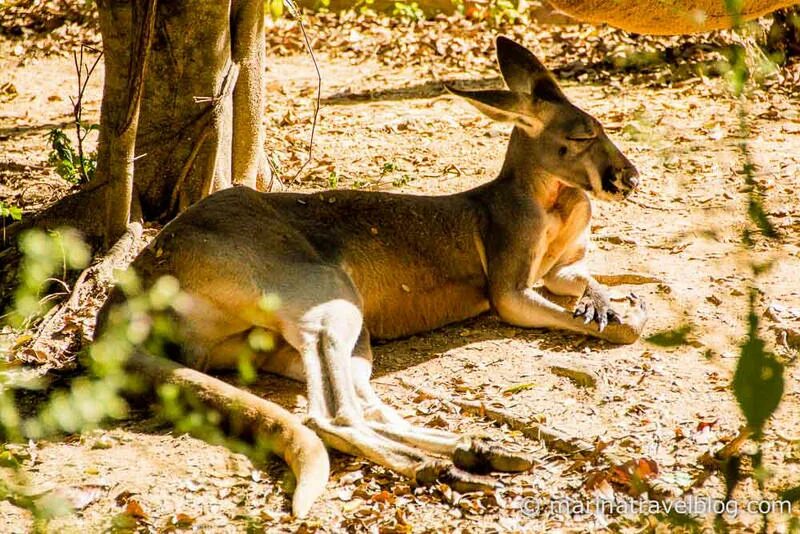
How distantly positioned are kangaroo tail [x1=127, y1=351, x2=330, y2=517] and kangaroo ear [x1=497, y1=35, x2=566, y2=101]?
265 centimetres

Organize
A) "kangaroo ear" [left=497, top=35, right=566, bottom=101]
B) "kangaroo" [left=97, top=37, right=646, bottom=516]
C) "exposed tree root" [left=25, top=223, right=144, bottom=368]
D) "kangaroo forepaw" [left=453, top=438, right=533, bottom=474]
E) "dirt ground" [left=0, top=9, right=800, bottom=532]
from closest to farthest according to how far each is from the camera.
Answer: "dirt ground" [left=0, top=9, right=800, bottom=532], "kangaroo forepaw" [left=453, top=438, right=533, bottom=474], "kangaroo" [left=97, top=37, right=646, bottom=516], "exposed tree root" [left=25, top=223, right=144, bottom=368], "kangaroo ear" [left=497, top=35, right=566, bottom=101]

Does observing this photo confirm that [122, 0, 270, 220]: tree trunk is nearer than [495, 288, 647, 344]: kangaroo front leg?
No

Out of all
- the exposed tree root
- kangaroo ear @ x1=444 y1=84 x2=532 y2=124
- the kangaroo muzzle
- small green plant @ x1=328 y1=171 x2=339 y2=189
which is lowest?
the exposed tree root

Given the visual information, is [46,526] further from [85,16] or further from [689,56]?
[85,16]

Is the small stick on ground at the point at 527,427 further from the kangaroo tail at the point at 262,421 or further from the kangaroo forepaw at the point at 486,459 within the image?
the kangaroo tail at the point at 262,421

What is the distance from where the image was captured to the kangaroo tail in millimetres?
3285

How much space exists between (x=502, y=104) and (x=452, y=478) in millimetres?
2514

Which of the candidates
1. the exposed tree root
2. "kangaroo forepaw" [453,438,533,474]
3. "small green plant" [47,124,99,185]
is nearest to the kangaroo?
"kangaroo forepaw" [453,438,533,474]

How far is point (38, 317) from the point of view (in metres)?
4.82

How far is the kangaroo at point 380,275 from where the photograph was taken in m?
3.62

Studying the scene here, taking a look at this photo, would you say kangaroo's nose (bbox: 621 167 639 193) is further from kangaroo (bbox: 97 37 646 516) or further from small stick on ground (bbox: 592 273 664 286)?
small stick on ground (bbox: 592 273 664 286)

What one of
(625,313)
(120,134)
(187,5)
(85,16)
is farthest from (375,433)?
(85,16)

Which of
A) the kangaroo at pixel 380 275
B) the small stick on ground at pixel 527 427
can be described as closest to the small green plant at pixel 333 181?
the kangaroo at pixel 380 275

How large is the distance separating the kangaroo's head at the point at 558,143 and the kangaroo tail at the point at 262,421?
2.14 m
